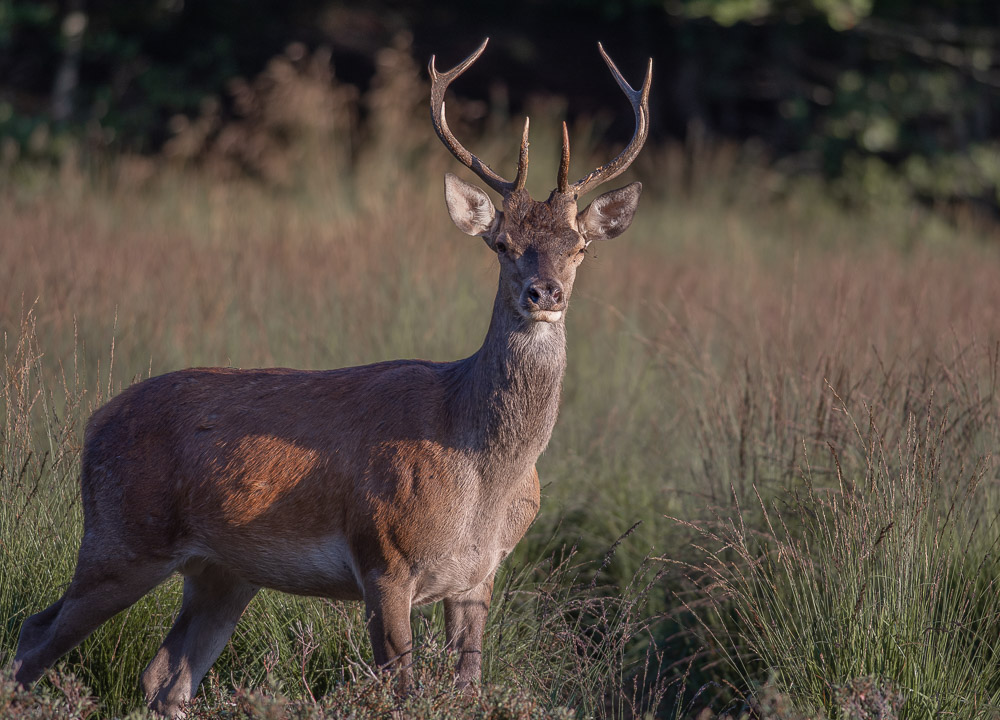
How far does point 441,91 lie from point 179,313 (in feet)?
10.5

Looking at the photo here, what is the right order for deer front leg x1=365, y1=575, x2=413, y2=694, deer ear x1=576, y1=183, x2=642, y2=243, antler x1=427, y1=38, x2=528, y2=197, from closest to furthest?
deer front leg x1=365, y1=575, x2=413, y2=694
antler x1=427, y1=38, x2=528, y2=197
deer ear x1=576, y1=183, x2=642, y2=243

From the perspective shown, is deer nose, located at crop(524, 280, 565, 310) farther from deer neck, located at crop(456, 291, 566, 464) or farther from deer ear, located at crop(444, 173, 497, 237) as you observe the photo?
deer ear, located at crop(444, 173, 497, 237)

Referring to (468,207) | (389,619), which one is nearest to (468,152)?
(468,207)

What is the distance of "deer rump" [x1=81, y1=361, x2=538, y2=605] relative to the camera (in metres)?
3.87

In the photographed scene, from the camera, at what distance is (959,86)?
14117 millimetres

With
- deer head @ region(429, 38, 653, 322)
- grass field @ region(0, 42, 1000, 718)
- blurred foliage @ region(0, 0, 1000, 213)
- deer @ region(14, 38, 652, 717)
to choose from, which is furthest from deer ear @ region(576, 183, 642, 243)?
blurred foliage @ region(0, 0, 1000, 213)

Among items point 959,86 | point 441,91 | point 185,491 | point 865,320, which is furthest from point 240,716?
point 959,86

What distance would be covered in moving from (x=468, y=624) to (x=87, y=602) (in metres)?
1.32

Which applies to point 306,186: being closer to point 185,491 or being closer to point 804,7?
point 804,7

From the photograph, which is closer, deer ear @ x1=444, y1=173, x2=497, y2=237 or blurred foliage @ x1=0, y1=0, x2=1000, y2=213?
deer ear @ x1=444, y1=173, x2=497, y2=237

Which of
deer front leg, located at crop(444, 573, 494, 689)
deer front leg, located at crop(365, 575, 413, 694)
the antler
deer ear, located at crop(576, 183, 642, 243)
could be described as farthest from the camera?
deer ear, located at crop(576, 183, 642, 243)

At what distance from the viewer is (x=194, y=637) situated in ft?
14.3

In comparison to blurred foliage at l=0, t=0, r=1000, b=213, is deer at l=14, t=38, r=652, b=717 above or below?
below

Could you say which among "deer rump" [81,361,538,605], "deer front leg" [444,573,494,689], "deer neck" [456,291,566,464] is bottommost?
"deer front leg" [444,573,494,689]
